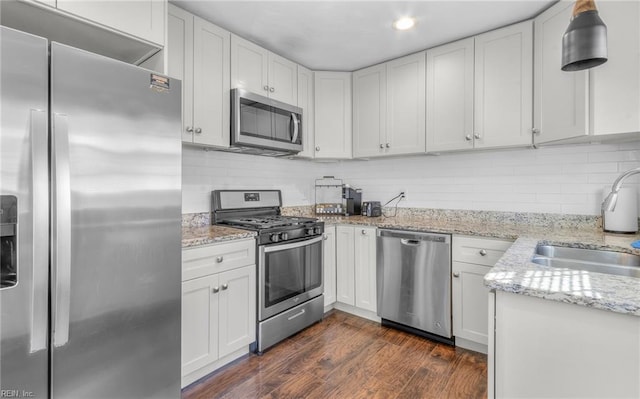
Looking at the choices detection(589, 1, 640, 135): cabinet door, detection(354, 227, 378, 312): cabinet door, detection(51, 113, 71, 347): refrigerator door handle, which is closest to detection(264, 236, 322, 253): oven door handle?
detection(354, 227, 378, 312): cabinet door

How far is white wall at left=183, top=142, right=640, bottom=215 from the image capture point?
2.29 metres

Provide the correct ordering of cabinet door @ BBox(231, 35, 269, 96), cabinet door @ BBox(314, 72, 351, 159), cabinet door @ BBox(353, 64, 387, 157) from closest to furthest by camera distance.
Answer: cabinet door @ BBox(231, 35, 269, 96), cabinet door @ BBox(353, 64, 387, 157), cabinet door @ BBox(314, 72, 351, 159)

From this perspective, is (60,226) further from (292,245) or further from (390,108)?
(390,108)

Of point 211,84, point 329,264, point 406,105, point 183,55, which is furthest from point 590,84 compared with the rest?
point 183,55

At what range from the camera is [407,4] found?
2074 millimetres

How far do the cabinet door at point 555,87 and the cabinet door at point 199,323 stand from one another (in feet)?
8.06

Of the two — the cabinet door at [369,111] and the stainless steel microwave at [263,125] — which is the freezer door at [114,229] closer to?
the stainless steel microwave at [263,125]

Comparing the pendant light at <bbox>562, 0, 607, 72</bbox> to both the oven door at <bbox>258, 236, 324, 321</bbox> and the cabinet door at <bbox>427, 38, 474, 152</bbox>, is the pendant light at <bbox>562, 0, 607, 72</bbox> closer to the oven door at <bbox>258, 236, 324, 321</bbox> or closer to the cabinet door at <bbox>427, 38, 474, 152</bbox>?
the cabinet door at <bbox>427, 38, 474, 152</bbox>

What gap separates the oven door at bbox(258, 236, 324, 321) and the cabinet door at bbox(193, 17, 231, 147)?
92cm

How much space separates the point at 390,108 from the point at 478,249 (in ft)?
4.97

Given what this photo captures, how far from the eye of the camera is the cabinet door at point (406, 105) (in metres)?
2.77

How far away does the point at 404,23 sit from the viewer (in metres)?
2.29

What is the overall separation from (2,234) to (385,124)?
2732 mm

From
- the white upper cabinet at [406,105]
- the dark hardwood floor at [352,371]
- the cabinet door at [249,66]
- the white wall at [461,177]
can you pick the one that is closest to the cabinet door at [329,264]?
the dark hardwood floor at [352,371]
